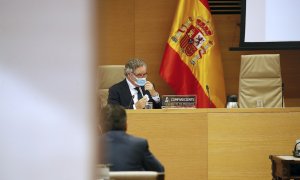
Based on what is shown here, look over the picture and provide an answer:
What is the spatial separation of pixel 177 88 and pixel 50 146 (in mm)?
1933

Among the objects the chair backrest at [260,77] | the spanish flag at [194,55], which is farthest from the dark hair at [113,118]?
the chair backrest at [260,77]

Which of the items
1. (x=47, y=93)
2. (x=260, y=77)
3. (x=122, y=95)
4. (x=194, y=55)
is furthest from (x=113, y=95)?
(x=260, y=77)

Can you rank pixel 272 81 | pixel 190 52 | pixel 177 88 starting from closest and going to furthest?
pixel 190 52, pixel 177 88, pixel 272 81

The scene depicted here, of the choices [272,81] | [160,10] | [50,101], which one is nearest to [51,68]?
[50,101]

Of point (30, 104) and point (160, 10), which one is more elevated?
point (160, 10)

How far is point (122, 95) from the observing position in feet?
4.23

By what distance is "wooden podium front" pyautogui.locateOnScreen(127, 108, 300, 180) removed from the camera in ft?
4.60

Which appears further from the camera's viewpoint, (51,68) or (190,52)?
(190,52)

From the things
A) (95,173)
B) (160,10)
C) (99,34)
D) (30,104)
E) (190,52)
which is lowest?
(95,173)

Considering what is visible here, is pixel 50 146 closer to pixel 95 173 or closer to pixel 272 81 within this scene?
pixel 95 173

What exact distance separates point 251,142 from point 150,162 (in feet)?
2.15

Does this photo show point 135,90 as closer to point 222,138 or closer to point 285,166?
point 222,138

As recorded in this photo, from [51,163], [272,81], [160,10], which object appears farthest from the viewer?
[160,10]

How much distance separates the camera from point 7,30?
894 millimetres
